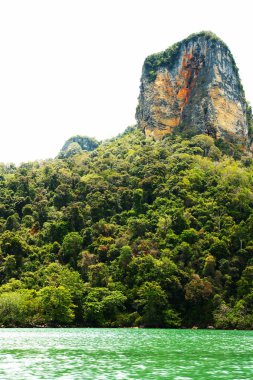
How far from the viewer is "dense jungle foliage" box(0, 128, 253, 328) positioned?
61.4m

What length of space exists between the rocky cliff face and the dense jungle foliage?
29.9ft

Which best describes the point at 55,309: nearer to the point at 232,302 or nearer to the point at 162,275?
the point at 162,275

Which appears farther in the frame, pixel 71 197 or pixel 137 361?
pixel 71 197

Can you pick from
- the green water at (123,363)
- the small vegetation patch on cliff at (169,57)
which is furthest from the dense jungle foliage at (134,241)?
the green water at (123,363)

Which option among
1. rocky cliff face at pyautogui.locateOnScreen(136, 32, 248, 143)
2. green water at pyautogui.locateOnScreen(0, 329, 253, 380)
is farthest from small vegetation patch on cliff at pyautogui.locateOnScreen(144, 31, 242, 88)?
green water at pyautogui.locateOnScreen(0, 329, 253, 380)

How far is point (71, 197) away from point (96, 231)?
14.2m

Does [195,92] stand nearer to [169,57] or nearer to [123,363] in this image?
[169,57]

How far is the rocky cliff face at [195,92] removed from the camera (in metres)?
114

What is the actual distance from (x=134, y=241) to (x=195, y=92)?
5749 centimetres

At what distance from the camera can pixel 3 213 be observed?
8988 cm

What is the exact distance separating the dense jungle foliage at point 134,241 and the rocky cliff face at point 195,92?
9127 mm

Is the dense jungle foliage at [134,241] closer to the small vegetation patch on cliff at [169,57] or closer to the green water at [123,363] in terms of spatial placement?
the small vegetation patch on cliff at [169,57]

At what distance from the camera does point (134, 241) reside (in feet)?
243

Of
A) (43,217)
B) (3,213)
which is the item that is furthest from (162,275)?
(3,213)
